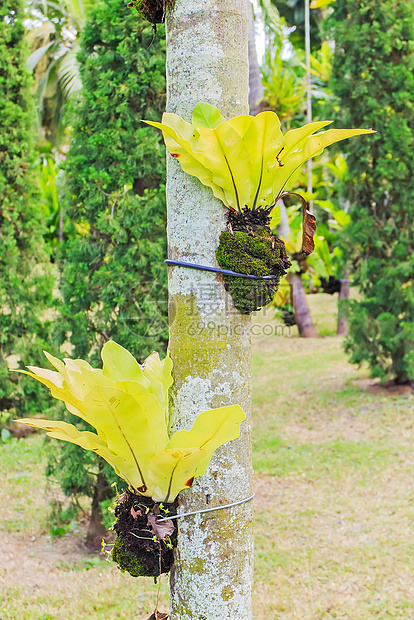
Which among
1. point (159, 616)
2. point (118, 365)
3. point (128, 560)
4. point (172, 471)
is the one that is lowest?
point (159, 616)

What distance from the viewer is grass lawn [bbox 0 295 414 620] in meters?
2.93

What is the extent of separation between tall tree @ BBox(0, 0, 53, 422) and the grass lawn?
94 cm

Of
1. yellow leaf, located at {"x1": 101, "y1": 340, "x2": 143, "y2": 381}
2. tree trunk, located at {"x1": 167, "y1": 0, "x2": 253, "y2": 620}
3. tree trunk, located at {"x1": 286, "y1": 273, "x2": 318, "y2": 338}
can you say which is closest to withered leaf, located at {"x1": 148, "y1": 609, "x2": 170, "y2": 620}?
tree trunk, located at {"x1": 167, "y1": 0, "x2": 253, "y2": 620}

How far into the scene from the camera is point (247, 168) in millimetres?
1320

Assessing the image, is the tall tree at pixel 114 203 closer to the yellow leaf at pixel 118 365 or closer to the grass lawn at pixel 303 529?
the grass lawn at pixel 303 529

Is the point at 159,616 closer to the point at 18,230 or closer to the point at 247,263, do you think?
the point at 247,263

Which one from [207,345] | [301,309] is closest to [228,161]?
[207,345]

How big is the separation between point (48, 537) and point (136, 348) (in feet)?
5.31

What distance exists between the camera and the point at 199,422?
1190mm

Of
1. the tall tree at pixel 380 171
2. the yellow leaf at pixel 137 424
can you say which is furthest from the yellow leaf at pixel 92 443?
the tall tree at pixel 380 171

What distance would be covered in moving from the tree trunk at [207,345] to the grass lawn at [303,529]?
172 cm

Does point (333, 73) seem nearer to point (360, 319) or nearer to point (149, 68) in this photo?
point (360, 319)

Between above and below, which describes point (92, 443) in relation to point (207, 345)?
below

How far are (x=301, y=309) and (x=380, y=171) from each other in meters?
4.72
